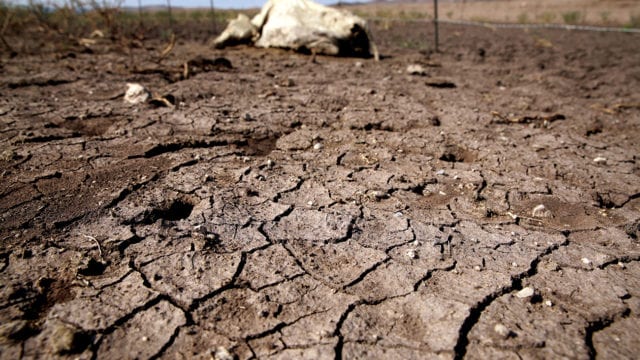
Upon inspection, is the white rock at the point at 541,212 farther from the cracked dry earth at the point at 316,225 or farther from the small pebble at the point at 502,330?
the small pebble at the point at 502,330

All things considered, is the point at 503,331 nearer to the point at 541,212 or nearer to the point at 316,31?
the point at 541,212

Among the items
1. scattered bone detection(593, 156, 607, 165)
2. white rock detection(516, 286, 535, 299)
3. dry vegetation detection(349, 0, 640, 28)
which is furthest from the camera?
dry vegetation detection(349, 0, 640, 28)

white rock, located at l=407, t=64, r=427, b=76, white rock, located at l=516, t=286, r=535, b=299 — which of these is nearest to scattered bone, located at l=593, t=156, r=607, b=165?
white rock, located at l=516, t=286, r=535, b=299

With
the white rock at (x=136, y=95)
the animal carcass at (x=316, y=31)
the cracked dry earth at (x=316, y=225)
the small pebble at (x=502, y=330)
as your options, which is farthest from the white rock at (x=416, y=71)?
the small pebble at (x=502, y=330)

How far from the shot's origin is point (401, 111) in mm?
3502

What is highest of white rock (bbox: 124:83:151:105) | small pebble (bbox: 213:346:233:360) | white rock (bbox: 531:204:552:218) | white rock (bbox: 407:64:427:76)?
white rock (bbox: 407:64:427:76)

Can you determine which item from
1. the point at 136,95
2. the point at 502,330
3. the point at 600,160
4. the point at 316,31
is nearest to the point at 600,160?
the point at 600,160

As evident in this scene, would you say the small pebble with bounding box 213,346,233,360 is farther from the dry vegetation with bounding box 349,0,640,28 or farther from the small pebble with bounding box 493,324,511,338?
the dry vegetation with bounding box 349,0,640,28

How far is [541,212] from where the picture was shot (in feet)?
6.86

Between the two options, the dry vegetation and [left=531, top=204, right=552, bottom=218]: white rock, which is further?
the dry vegetation

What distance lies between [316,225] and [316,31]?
14.9ft

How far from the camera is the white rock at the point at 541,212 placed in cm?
208

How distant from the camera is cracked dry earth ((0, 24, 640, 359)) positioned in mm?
1357

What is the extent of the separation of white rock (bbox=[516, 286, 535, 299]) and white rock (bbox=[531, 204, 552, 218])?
2.14 ft
